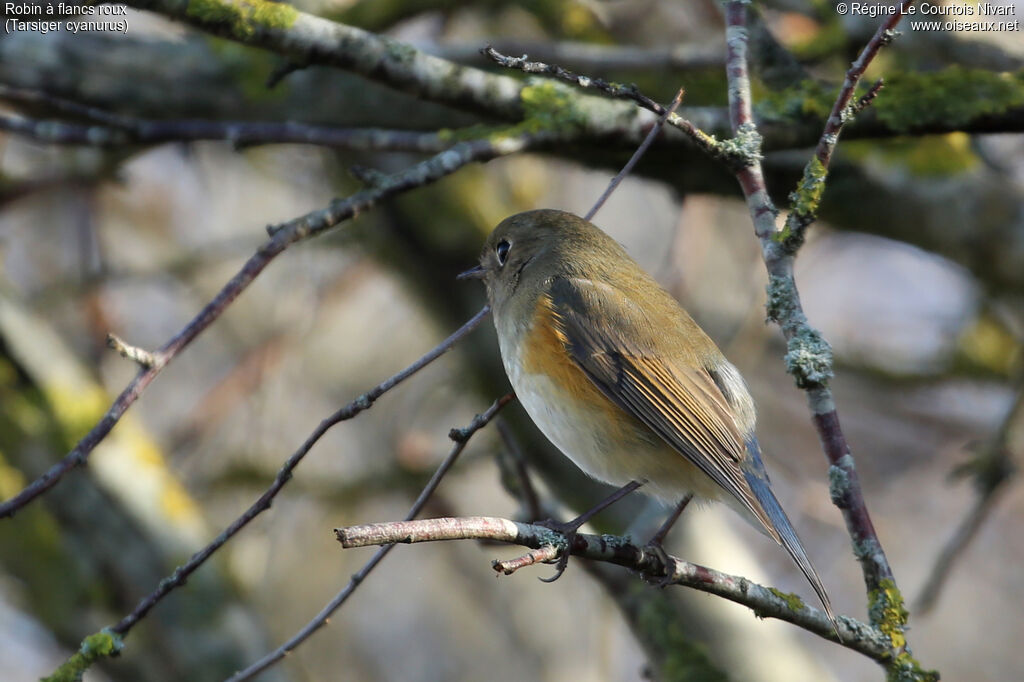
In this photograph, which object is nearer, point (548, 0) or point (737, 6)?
point (737, 6)

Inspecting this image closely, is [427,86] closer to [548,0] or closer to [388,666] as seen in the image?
[548,0]

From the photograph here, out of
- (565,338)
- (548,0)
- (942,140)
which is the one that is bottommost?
(565,338)

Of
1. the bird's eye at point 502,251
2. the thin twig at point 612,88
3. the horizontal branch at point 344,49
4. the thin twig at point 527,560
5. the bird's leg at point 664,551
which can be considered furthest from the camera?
the bird's eye at point 502,251

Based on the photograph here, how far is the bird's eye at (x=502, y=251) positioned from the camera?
305 centimetres

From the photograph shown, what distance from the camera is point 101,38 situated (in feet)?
11.6

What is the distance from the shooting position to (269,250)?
83.6 inches

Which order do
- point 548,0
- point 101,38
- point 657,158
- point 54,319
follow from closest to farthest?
point 657,158 < point 101,38 < point 548,0 < point 54,319

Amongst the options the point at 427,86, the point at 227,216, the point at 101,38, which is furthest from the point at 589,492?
the point at 227,216

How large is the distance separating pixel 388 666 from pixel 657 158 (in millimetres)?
4036

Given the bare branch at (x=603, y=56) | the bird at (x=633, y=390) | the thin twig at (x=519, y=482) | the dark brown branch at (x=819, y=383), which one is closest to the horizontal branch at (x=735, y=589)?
Answer: the dark brown branch at (x=819, y=383)

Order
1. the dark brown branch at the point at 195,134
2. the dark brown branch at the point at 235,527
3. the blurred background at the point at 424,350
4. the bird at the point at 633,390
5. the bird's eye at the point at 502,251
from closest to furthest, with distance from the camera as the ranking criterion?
the dark brown branch at the point at 235,527
the bird at the point at 633,390
the dark brown branch at the point at 195,134
the bird's eye at the point at 502,251
the blurred background at the point at 424,350

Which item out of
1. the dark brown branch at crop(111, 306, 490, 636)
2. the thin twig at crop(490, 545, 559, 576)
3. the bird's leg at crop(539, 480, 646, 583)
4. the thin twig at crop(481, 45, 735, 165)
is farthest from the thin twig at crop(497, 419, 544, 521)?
the thin twig at crop(481, 45, 735, 165)

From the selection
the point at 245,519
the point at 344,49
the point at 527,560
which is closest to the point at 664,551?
the point at 527,560

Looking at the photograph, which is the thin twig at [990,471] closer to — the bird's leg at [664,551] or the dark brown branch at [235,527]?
the bird's leg at [664,551]
